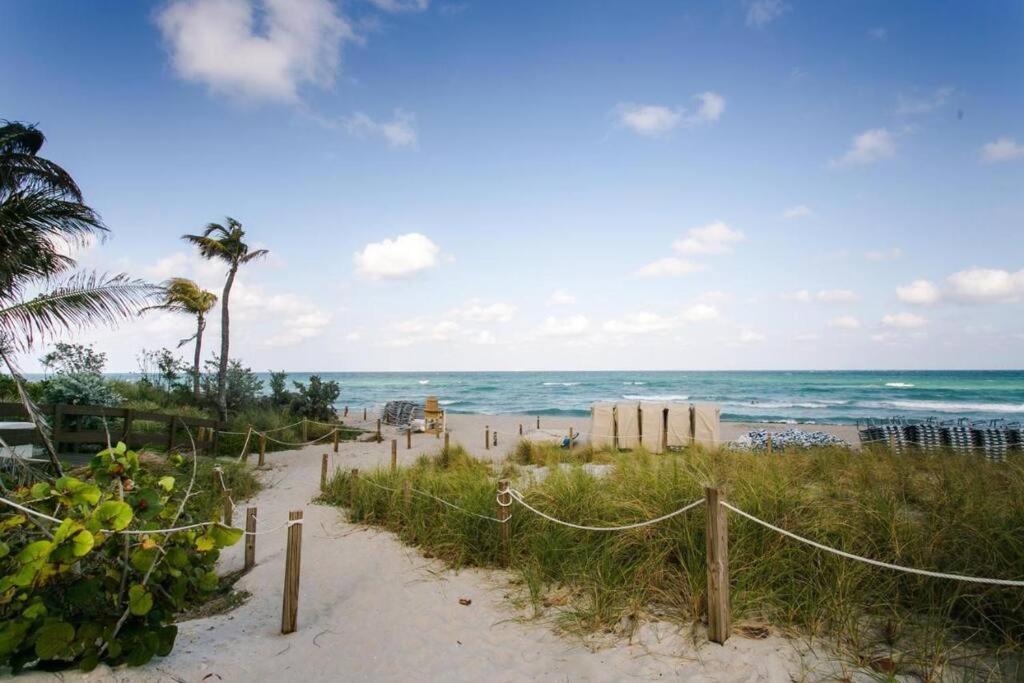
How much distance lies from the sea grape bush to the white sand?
0.21 m

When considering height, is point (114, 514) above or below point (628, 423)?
above

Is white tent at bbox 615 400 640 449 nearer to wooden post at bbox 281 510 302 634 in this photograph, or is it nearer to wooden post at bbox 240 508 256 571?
wooden post at bbox 240 508 256 571

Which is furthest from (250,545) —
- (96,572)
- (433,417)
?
(433,417)

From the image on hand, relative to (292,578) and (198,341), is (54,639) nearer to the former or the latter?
(292,578)

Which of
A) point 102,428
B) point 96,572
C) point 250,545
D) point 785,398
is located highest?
point 102,428

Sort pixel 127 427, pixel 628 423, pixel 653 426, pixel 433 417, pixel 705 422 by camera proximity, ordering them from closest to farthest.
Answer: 1. pixel 127 427
2. pixel 705 422
3. pixel 653 426
4. pixel 628 423
5. pixel 433 417

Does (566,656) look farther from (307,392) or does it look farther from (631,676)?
(307,392)

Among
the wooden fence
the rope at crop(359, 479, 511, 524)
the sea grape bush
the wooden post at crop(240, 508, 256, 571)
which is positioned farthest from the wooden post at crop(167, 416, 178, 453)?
the sea grape bush

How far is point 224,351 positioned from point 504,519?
15.1 m

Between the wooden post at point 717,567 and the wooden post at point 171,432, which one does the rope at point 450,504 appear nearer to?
the wooden post at point 717,567

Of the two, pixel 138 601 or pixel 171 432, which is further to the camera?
pixel 171 432

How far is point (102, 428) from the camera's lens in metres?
10.5

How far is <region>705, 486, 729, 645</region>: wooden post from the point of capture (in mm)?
3750

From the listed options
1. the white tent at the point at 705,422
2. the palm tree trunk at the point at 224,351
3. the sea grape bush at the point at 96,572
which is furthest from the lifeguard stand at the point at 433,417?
the sea grape bush at the point at 96,572
